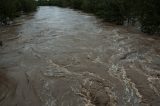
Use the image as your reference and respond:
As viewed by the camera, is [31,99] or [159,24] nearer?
[31,99]

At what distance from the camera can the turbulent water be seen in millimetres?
8461

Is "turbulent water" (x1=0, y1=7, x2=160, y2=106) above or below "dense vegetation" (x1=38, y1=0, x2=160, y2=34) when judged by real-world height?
below

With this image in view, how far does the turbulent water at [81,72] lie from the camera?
27.8ft

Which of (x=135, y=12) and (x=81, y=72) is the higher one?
(x=135, y=12)

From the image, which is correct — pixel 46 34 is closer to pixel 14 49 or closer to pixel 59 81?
pixel 14 49

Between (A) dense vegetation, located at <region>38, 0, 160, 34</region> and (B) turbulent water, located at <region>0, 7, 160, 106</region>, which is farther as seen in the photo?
(A) dense vegetation, located at <region>38, 0, 160, 34</region>

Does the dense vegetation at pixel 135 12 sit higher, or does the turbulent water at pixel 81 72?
the dense vegetation at pixel 135 12

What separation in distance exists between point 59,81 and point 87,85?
128cm

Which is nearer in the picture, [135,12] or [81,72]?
[81,72]

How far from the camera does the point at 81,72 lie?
1110 centimetres

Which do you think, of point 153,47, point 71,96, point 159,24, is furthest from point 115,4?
point 71,96

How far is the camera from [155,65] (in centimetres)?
1195

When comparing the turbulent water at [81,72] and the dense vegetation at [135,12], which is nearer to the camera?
the turbulent water at [81,72]

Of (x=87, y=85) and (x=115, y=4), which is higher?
(x=115, y=4)
